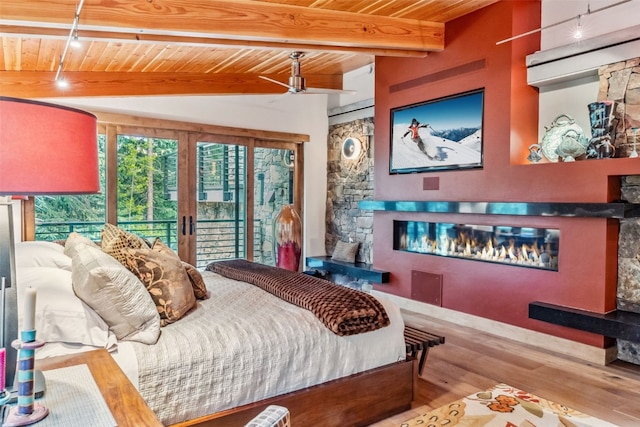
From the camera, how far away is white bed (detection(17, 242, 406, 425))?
179 centimetres

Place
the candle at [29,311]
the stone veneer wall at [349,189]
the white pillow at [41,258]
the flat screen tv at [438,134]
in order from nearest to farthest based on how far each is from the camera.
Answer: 1. the candle at [29,311]
2. the white pillow at [41,258]
3. the flat screen tv at [438,134]
4. the stone veneer wall at [349,189]

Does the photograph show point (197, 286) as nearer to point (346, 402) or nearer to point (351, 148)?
point (346, 402)

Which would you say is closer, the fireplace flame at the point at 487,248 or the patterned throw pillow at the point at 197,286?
the patterned throw pillow at the point at 197,286

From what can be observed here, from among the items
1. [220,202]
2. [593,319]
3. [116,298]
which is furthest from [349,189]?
[116,298]

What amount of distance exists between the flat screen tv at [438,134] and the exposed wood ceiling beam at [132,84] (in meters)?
1.65

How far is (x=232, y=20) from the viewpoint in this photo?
3.34 metres

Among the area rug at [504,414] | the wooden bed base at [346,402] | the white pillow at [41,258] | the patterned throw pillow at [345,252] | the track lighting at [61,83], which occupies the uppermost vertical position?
the track lighting at [61,83]

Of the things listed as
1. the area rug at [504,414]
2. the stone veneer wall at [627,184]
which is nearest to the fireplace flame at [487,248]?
the stone veneer wall at [627,184]

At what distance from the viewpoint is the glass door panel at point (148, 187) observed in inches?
207

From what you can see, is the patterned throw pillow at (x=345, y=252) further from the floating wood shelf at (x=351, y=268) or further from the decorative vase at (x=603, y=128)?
the decorative vase at (x=603, y=128)

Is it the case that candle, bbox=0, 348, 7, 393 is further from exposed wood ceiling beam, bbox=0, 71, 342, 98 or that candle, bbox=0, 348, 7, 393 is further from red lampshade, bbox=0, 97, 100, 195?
exposed wood ceiling beam, bbox=0, 71, 342, 98

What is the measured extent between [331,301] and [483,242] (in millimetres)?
2605

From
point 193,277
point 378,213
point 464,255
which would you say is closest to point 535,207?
point 464,255

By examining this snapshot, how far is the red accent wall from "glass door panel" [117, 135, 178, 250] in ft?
9.52
